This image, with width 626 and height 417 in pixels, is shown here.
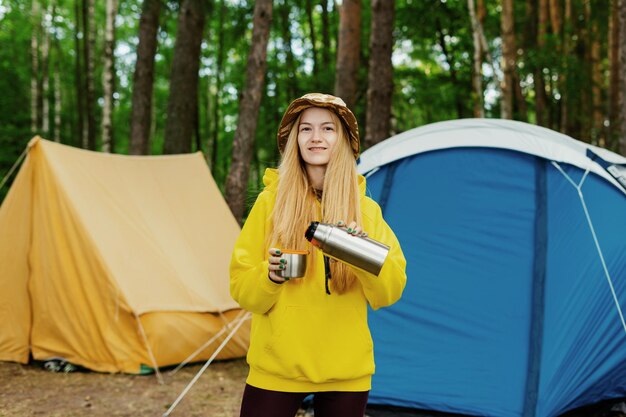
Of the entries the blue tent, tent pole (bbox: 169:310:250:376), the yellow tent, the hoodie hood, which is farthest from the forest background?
the blue tent

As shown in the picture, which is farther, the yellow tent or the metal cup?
the yellow tent

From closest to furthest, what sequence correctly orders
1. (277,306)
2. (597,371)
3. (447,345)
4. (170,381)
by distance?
(277,306) → (597,371) → (447,345) → (170,381)

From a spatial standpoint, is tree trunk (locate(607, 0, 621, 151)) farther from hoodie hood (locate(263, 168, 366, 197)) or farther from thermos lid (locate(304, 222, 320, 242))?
thermos lid (locate(304, 222, 320, 242))

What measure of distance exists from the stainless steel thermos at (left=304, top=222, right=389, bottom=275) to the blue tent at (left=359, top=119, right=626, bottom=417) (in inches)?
102

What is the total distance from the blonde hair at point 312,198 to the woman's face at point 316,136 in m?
0.02

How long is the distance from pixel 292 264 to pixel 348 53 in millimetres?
7939

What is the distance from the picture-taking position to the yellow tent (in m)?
5.36

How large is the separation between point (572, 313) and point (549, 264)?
1.07 ft

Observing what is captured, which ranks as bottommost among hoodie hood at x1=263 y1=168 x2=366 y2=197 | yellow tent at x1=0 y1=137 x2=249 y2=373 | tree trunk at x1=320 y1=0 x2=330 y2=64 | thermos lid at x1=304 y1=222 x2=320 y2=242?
yellow tent at x1=0 y1=137 x2=249 y2=373

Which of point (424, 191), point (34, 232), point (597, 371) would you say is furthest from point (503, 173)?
point (34, 232)

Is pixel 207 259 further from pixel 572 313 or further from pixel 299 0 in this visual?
pixel 299 0

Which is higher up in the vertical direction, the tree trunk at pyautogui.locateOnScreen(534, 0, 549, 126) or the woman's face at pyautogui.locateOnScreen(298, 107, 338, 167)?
the tree trunk at pyautogui.locateOnScreen(534, 0, 549, 126)

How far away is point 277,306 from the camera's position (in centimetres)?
176

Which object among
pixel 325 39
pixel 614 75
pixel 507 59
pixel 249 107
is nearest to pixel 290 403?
pixel 249 107
